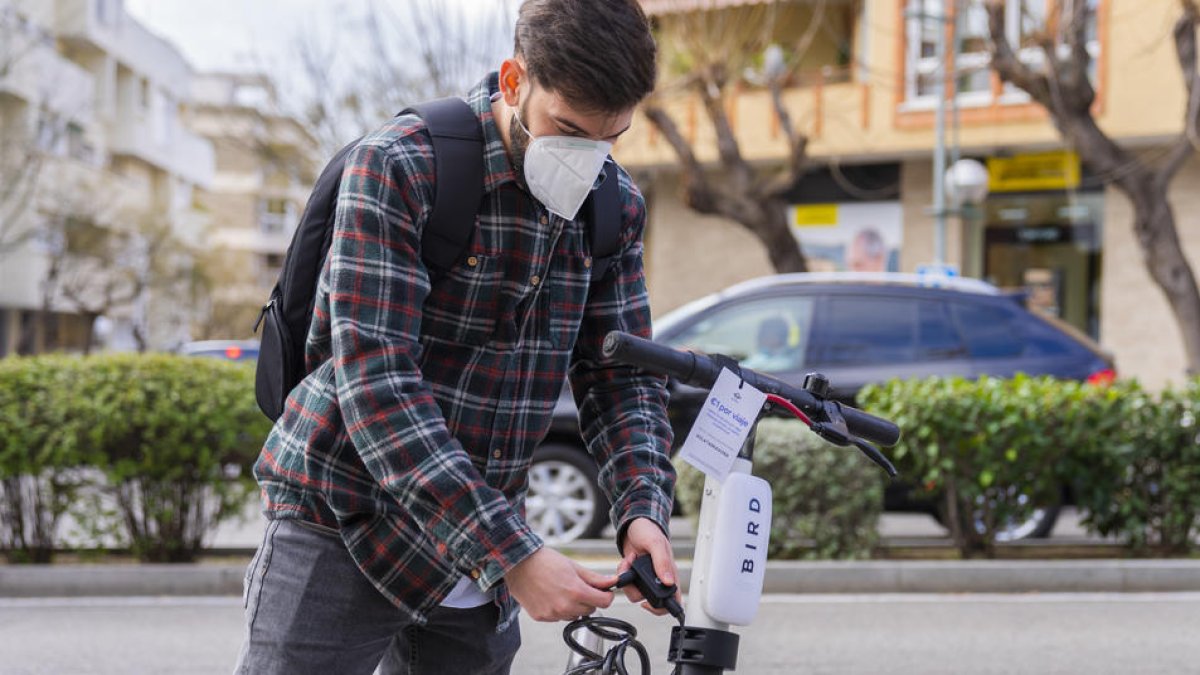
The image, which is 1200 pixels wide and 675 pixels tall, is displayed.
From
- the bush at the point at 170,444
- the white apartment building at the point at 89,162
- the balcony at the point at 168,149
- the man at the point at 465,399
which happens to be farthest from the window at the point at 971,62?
the balcony at the point at 168,149

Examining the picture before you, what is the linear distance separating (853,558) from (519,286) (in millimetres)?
6151

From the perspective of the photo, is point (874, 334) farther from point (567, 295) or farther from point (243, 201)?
point (243, 201)

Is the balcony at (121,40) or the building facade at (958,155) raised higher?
the balcony at (121,40)

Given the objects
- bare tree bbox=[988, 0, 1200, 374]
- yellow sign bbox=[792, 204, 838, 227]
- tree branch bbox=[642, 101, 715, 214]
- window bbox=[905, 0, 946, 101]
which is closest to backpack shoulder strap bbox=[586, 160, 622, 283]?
bare tree bbox=[988, 0, 1200, 374]

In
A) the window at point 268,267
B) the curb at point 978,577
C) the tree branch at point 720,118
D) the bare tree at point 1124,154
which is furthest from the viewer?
the window at point 268,267

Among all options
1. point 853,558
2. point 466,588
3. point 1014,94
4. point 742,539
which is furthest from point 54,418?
point 1014,94

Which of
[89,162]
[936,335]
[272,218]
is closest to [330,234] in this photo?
[936,335]

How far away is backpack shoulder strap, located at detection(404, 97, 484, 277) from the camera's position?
1.97 metres

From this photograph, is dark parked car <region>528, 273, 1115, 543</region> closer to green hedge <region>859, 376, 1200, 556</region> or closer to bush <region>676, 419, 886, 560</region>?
green hedge <region>859, 376, 1200, 556</region>

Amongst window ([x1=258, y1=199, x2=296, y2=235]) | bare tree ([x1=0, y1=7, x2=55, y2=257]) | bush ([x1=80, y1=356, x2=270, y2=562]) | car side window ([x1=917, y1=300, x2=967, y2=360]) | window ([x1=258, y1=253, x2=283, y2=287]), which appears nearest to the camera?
bush ([x1=80, y1=356, x2=270, y2=562])

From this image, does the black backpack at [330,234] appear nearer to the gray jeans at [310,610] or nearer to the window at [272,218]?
the gray jeans at [310,610]

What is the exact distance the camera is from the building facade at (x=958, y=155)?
19703 mm

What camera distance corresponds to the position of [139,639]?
6.27 meters

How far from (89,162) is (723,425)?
44.1 metres
